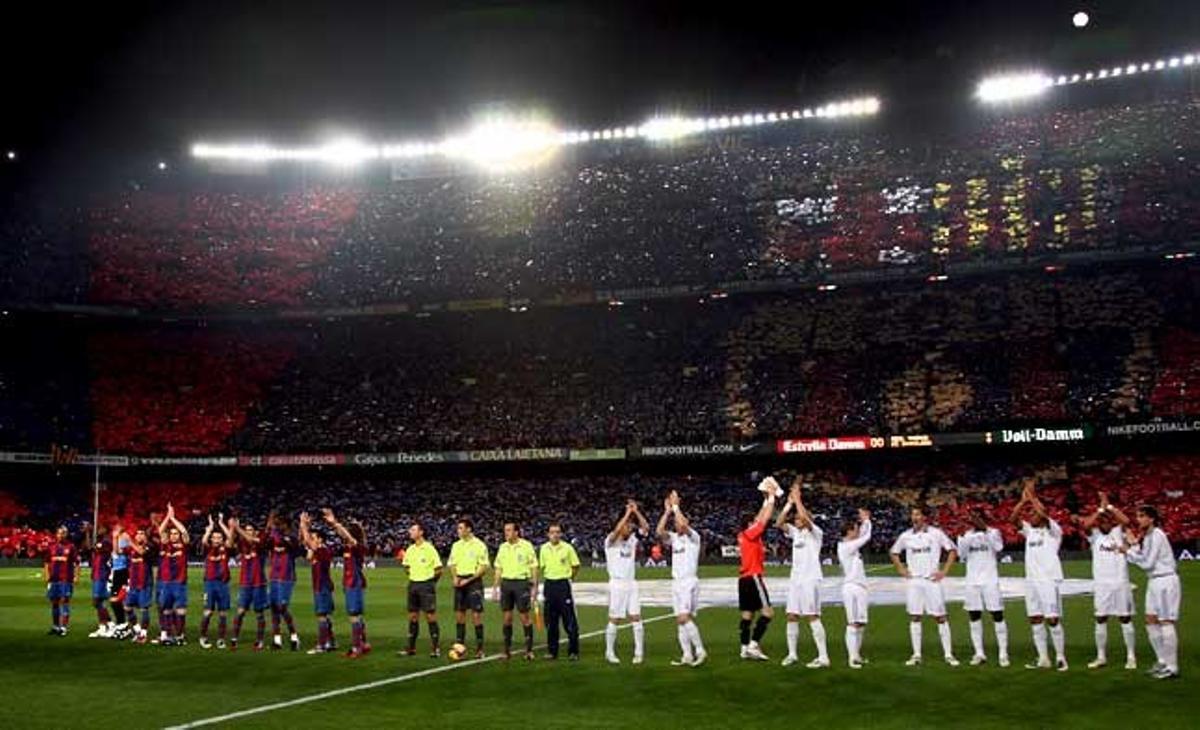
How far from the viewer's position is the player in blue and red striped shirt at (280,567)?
786 inches

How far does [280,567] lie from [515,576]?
182 inches

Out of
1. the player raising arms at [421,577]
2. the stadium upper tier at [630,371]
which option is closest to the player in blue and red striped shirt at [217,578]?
the player raising arms at [421,577]

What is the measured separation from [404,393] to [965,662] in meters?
43.9

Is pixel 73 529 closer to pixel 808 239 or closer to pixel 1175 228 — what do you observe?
pixel 808 239

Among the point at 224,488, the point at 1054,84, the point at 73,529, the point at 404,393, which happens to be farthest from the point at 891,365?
the point at 73,529

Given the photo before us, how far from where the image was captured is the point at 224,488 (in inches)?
2223

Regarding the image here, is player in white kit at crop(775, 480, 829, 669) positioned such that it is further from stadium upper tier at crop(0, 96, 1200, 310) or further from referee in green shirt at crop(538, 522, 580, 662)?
stadium upper tier at crop(0, 96, 1200, 310)

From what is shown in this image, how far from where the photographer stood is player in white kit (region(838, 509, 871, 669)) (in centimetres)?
1672

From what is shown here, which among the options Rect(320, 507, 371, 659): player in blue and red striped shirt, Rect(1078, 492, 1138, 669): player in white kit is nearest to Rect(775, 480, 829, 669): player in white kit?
Rect(1078, 492, 1138, 669): player in white kit

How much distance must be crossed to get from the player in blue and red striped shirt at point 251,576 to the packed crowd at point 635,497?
2684 cm

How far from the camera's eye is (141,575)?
21938 mm

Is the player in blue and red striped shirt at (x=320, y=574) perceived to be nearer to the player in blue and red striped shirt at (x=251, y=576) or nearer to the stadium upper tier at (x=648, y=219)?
the player in blue and red striped shirt at (x=251, y=576)

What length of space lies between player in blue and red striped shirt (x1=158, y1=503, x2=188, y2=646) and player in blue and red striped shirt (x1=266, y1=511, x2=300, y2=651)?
2.03 meters

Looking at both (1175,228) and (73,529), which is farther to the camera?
(73,529)
